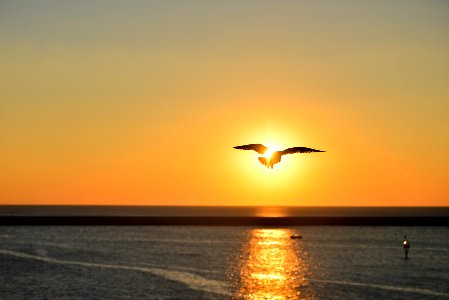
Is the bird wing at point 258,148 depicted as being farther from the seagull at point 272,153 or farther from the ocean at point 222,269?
the ocean at point 222,269

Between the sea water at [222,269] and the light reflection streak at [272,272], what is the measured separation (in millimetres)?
109

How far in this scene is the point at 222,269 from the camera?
324 ft

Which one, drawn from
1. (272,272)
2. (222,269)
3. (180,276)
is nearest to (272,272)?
(272,272)

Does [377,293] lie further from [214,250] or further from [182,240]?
[182,240]

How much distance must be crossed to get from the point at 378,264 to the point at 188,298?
44.2 m

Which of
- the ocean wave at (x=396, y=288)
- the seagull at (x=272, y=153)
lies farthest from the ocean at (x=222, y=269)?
the seagull at (x=272, y=153)

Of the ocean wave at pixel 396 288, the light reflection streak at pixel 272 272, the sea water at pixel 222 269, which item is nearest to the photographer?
the light reflection streak at pixel 272 272

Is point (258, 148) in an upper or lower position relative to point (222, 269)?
upper

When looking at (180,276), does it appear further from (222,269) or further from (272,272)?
(272,272)

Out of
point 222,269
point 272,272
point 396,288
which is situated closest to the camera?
point 396,288

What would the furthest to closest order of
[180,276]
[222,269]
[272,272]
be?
[222,269] → [272,272] → [180,276]

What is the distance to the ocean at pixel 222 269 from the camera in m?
75.1

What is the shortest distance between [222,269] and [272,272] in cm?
673

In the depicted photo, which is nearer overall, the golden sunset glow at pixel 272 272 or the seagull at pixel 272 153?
the seagull at pixel 272 153
